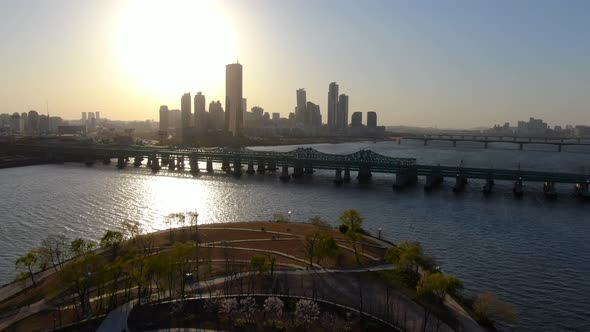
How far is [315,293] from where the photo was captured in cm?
1842

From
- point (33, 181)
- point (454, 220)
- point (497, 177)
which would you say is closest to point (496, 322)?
point (454, 220)

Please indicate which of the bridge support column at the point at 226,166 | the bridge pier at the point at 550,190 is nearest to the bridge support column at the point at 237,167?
the bridge support column at the point at 226,166

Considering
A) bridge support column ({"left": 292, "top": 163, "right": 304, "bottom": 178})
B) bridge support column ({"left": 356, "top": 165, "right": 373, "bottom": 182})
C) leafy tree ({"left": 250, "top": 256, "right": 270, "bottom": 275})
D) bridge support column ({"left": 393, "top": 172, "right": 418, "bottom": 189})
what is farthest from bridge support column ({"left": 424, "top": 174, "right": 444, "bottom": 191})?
leafy tree ({"left": 250, "top": 256, "right": 270, "bottom": 275})

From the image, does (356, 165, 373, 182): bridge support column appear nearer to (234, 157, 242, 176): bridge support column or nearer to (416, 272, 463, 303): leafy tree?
(234, 157, 242, 176): bridge support column

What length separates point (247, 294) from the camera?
1800 cm

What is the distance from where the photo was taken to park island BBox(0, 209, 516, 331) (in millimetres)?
16156

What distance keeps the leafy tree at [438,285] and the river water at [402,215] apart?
2.86 metres

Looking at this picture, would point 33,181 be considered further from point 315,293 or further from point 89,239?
point 315,293

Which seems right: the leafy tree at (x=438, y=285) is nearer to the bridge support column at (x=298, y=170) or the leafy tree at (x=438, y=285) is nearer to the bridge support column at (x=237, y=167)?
the bridge support column at (x=298, y=170)

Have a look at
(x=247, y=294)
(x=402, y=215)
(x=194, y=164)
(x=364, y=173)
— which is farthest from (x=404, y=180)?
(x=247, y=294)

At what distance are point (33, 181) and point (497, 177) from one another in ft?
185

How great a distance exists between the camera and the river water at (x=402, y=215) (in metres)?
22.8

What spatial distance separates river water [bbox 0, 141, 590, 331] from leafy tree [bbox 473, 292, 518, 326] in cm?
50

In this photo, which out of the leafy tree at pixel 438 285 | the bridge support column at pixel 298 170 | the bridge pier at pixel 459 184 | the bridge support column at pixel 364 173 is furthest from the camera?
the bridge support column at pixel 298 170
